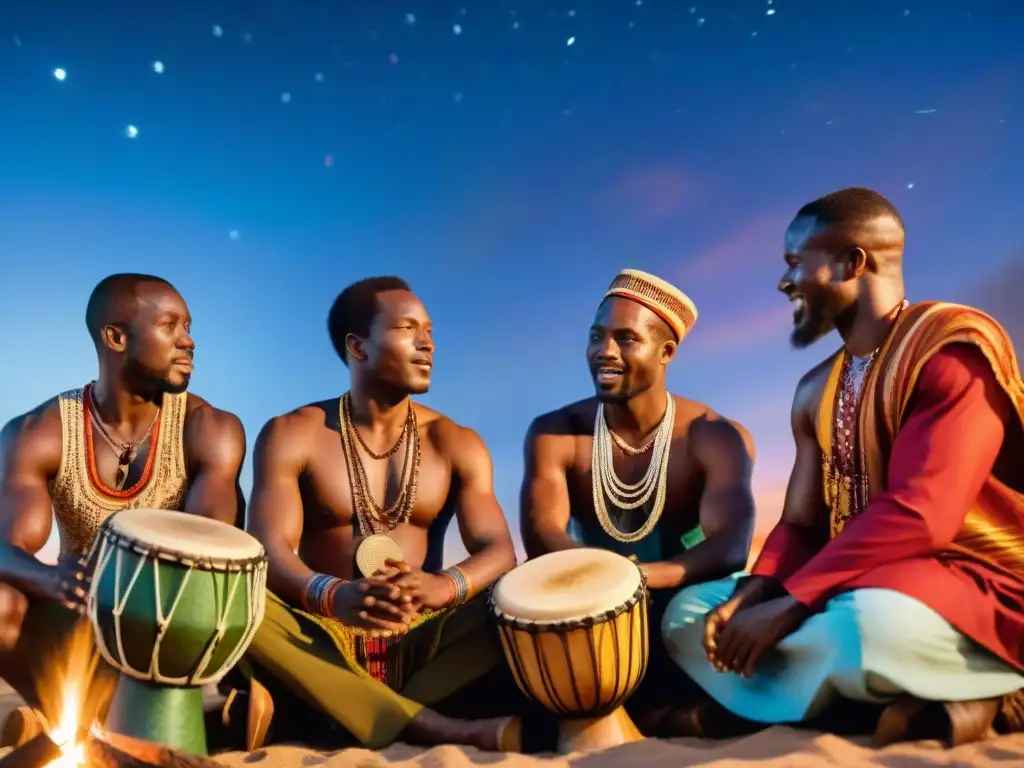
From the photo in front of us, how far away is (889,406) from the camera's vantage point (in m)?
3.99

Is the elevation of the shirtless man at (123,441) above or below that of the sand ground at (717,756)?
above

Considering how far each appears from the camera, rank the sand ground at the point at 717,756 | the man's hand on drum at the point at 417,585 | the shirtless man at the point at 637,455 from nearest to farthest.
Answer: the sand ground at the point at 717,756
the man's hand on drum at the point at 417,585
the shirtless man at the point at 637,455

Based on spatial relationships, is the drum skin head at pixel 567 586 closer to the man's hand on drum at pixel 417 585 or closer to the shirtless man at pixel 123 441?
the man's hand on drum at pixel 417 585

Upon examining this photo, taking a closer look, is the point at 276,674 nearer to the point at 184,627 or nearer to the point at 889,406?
the point at 184,627

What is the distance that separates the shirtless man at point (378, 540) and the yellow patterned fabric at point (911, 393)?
5.39ft

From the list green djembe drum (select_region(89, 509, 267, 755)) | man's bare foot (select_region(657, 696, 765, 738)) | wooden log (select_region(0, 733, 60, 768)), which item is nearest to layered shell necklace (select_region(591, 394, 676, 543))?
man's bare foot (select_region(657, 696, 765, 738))

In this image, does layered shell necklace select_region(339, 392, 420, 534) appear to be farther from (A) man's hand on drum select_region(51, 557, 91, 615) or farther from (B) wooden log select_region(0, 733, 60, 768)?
(B) wooden log select_region(0, 733, 60, 768)

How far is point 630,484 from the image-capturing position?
5.05 meters

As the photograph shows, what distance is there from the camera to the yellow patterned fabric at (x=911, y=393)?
3.85 metres

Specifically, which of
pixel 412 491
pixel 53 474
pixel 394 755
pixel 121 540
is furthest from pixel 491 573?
pixel 53 474

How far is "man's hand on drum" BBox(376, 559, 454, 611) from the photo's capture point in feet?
13.7

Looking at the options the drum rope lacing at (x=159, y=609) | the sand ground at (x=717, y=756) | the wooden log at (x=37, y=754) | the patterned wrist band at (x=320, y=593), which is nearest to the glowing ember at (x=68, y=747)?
the wooden log at (x=37, y=754)

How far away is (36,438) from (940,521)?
3.79m

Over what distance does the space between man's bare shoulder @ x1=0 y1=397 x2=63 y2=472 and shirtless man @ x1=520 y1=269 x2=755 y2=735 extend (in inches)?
85.4
